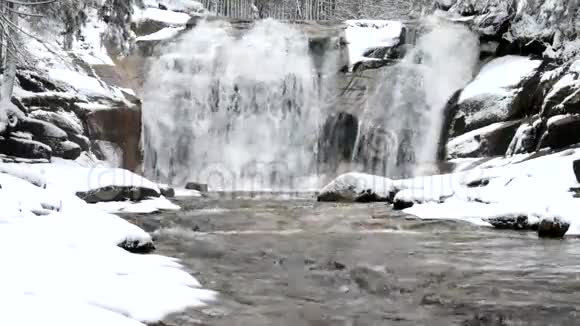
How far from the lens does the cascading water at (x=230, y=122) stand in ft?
83.7

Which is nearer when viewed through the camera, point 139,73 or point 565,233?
point 565,233

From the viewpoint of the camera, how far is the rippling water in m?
4.97

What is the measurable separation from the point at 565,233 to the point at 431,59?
17825mm

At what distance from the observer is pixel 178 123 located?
2575 centimetres

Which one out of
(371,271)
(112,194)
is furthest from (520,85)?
(371,271)

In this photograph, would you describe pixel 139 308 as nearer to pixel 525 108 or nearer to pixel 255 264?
pixel 255 264

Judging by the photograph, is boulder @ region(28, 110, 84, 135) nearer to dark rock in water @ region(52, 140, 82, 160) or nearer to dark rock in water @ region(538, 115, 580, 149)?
dark rock in water @ region(52, 140, 82, 160)

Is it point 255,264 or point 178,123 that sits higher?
point 178,123

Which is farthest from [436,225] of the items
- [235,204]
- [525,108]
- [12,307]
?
[525,108]

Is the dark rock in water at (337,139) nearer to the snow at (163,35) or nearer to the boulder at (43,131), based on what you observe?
the snow at (163,35)

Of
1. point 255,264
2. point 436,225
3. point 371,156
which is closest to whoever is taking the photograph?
point 255,264

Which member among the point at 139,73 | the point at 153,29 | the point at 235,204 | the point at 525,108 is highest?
the point at 153,29

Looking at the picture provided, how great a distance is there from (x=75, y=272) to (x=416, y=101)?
22.1 metres

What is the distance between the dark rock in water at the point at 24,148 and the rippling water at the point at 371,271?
5603 millimetres
